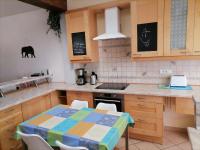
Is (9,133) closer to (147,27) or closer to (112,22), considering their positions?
(112,22)

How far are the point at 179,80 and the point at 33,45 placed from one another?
124 inches

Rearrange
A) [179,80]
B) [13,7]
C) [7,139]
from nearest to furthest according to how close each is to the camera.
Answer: [7,139] → [179,80] → [13,7]

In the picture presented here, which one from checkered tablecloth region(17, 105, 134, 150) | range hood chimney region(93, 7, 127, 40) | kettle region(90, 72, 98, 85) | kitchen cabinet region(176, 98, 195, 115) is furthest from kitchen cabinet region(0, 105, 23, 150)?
kitchen cabinet region(176, 98, 195, 115)

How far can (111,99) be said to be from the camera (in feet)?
8.80

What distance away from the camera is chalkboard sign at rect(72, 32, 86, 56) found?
2.96 m

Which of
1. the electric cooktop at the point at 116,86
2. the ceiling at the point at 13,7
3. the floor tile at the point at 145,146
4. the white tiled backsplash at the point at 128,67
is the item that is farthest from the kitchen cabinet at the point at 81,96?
the ceiling at the point at 13,7

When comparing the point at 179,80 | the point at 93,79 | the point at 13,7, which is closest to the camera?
the point at 179,80

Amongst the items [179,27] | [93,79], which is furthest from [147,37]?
[93,79]

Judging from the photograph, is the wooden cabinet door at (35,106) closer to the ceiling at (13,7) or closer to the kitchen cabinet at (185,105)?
the ceiling at (13,7)

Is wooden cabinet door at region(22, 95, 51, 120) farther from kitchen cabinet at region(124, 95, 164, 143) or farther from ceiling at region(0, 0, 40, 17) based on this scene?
ceiling at region(0, 0, 40, 17)

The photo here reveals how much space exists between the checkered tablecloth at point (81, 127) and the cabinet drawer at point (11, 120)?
60 centimetres

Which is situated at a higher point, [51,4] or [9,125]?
[51,4]

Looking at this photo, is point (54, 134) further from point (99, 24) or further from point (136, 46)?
point (99, 24)

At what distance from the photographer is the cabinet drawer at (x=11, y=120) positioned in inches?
85.5
